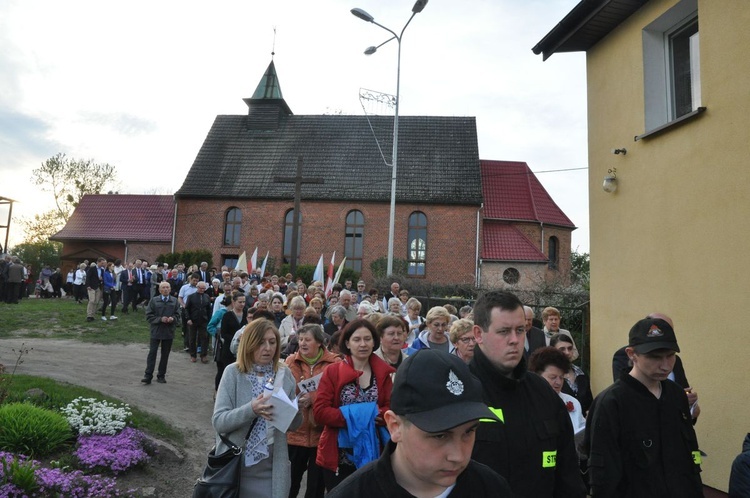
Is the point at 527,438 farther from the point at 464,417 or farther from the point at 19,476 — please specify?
the point at 19,476

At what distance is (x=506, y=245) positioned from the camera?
3281cm

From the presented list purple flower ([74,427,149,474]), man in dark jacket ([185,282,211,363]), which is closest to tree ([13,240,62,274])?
man in dark jacket ([185,282,211,363])

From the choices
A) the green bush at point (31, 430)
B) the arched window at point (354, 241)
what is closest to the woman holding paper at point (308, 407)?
the green bush at point (31, 430)

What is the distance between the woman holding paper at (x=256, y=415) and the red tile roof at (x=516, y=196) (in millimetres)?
30452

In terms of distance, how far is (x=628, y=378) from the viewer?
3.38m

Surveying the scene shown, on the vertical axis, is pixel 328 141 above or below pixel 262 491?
above

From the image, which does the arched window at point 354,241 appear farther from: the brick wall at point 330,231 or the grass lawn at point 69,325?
the grass lawn at point 69,325

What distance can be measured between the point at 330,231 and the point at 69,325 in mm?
18628

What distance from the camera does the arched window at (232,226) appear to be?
35.1m

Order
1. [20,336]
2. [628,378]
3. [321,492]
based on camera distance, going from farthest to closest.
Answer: [20,336]
[321,492]
[628,378]

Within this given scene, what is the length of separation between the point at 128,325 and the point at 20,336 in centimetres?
297

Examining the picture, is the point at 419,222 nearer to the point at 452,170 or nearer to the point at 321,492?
the point at 452,170

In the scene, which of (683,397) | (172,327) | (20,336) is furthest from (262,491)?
(20,336)

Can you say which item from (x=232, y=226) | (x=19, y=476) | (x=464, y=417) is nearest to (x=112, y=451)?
(x=19, y=476)
